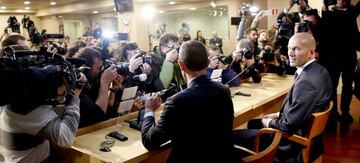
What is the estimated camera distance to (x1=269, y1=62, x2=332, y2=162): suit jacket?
2.10 metres

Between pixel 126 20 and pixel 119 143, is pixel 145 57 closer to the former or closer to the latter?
pixel 119 143

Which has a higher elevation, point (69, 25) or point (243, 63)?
point (69, 25)

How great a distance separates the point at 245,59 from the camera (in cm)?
352

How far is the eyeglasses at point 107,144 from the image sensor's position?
1.73m

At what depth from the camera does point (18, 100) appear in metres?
1.47

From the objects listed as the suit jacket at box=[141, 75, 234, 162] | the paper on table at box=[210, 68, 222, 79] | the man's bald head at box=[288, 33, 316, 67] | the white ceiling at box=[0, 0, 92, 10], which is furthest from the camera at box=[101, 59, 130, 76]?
the white ceiling at box=[0, 0, 92, 10]

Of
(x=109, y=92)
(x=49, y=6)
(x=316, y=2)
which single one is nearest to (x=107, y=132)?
(x=109, y=92)

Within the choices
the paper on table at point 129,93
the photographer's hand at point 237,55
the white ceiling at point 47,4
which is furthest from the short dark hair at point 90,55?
the white ceiling at point 47,4

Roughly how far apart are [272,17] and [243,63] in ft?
9.04

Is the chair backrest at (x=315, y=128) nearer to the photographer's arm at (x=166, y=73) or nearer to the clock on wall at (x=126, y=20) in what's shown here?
the photographer's arm at (x=166, y=73)

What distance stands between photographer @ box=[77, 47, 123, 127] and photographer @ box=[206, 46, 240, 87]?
1.07 metres

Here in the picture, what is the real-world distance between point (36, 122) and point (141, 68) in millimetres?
1317

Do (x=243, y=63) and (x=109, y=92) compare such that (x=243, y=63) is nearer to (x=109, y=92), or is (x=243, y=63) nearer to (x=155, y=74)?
(x=155, y=74)

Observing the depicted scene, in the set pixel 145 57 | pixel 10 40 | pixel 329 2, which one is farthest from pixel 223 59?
pixel 10 40
